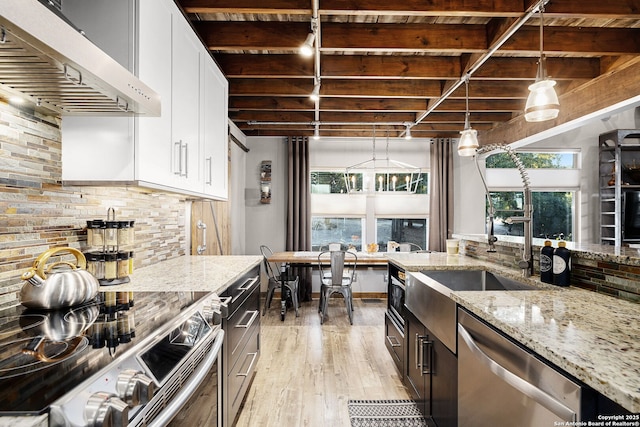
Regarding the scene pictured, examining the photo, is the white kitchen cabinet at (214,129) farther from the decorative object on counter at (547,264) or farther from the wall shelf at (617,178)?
the wall shelf at (617,178)

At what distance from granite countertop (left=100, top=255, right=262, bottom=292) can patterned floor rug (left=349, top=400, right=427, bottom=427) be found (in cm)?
123

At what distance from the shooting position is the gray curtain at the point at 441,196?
18.1ft

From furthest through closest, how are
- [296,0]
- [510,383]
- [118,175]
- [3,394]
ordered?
[296,0], [118,175], [510,383], [3,394]

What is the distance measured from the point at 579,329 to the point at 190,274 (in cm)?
192

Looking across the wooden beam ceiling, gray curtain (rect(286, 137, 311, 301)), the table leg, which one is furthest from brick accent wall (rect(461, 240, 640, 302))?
gray curtain (rect(286, 137, 311, 301))

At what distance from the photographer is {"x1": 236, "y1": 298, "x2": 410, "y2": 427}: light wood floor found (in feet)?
7.27

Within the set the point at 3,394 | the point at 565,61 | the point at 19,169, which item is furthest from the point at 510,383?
the point at 565,61

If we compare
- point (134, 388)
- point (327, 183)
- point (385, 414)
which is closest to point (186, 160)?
point (134, 388)

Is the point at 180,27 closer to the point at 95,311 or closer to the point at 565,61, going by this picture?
the point at 95,311

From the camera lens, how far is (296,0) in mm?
2213

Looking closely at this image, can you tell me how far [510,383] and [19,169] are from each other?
2.06m

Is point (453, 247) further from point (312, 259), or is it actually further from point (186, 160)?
point (186, 160)

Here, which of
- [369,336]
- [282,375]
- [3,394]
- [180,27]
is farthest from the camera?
[369,336]

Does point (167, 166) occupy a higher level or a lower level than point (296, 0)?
lower
